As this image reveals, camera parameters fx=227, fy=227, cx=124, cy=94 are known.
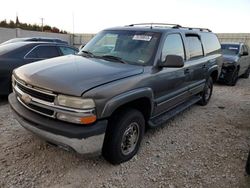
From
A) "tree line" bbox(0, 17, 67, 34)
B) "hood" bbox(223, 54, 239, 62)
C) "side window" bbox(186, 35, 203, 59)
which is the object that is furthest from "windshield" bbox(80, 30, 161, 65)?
"tree line" bbox(0, 17, 67, 34)

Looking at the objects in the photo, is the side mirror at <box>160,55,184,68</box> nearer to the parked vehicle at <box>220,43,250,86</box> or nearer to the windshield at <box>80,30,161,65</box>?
the windshield at <box>80,30,161,65</box>

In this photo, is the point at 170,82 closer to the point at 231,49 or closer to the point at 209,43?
the point at 209,43

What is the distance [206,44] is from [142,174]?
392cm

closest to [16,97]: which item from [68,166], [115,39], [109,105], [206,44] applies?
[68,166]

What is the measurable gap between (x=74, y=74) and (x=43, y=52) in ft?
12.7

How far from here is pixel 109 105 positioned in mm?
2633

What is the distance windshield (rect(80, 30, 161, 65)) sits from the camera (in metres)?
3.52

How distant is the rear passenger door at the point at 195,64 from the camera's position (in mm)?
4533

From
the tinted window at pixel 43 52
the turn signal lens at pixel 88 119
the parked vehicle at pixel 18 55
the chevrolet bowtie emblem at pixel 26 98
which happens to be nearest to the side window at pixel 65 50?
the parked vehicle at pixel 18 55

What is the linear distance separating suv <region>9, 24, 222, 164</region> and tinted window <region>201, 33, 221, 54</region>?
109 cm

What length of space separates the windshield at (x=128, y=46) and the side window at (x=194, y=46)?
117cm

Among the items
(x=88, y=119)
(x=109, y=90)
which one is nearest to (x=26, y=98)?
(x=88, y=119)

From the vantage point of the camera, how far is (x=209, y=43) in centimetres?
589

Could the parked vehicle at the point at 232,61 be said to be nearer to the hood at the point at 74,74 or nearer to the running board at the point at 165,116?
the running board at the point at 165,116
